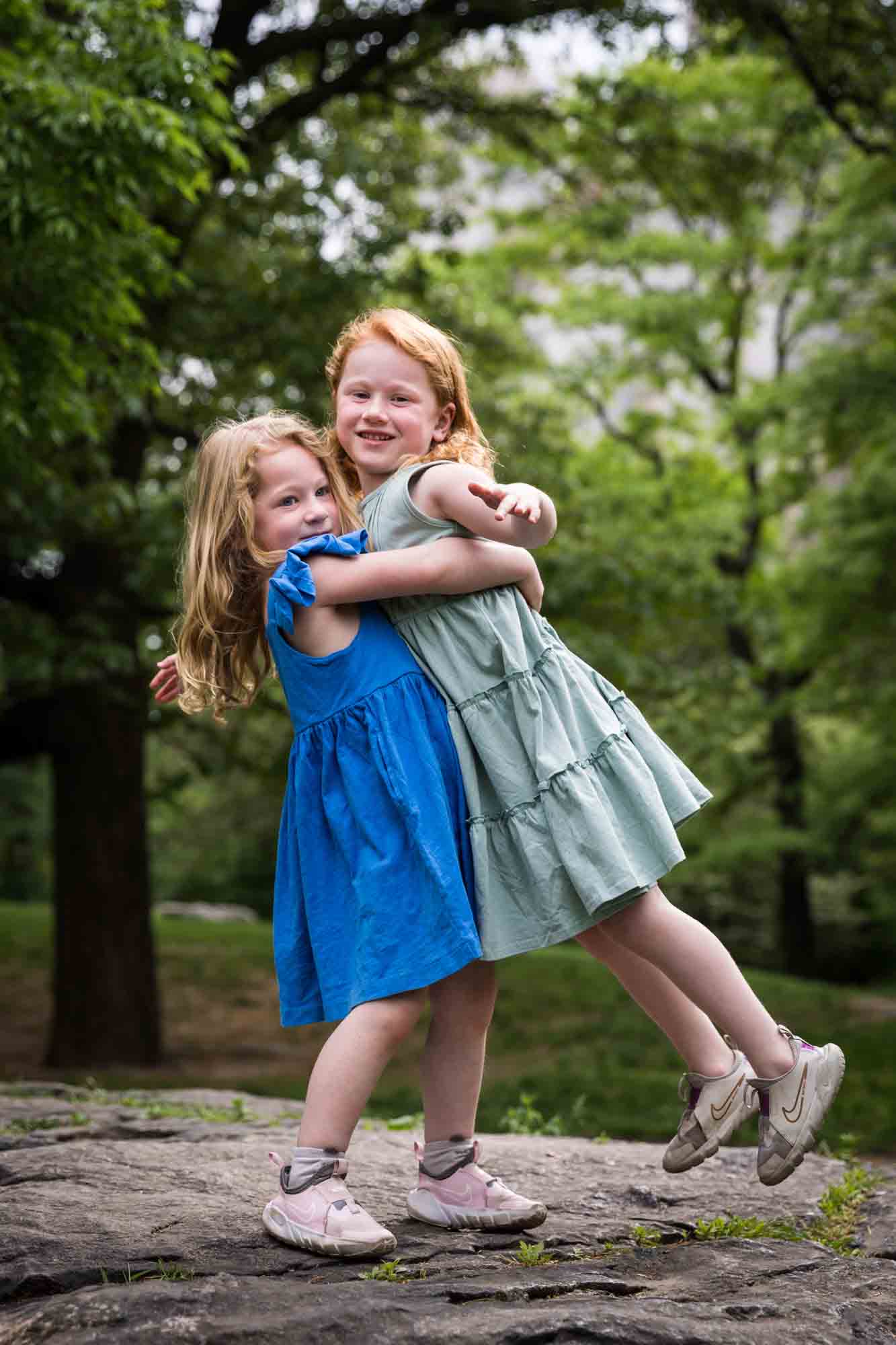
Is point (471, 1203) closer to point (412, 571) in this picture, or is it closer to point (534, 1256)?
point (534, 1256)

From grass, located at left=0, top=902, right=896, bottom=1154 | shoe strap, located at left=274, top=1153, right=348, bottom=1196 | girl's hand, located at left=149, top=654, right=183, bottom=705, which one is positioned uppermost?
girl's hand, located at left=149, top=654, right=183, bottom=705

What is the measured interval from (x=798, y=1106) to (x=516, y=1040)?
8968 millimetres

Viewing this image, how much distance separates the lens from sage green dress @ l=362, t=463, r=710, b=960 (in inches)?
112

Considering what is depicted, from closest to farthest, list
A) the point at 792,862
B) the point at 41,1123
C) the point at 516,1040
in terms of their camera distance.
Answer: the point at 41,1123
the point at 516,1040
the point at 792,862

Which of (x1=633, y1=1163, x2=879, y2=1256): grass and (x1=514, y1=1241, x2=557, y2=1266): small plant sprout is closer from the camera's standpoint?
(x1=514, y1=1241, x2=557, y2=1266): small plant sprout

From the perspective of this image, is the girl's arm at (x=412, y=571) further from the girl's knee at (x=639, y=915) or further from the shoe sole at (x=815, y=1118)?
the shoe sole at (x=815, y=1118)

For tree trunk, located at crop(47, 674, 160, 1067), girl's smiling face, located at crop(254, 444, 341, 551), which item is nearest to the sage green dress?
girl's smiling face, located at crop(254, 444, 341, 551)

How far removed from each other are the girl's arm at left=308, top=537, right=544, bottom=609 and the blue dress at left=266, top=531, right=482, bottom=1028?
0.04m

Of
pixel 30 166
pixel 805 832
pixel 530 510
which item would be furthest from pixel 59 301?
pixel 805 832

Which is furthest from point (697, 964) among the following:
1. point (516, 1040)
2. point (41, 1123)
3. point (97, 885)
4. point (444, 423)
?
point (516, 1040)

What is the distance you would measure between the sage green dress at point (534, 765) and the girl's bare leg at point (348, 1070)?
0.81 ft

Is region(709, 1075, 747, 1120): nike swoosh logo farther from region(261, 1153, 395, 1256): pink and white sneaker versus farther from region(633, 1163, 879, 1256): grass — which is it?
region(261, 1153, 395, 1256): pink and white sneaker

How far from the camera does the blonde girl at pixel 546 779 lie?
112 inches

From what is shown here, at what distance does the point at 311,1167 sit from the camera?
2.75 meters
